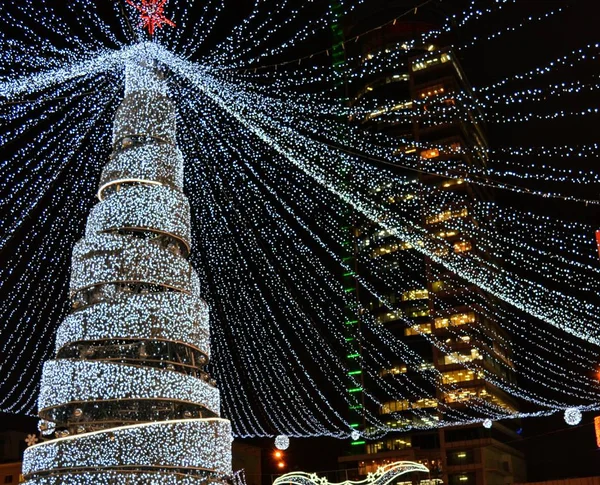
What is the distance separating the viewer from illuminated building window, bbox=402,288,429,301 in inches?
2227

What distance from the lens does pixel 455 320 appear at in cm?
5297

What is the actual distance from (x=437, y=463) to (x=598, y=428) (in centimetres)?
2921

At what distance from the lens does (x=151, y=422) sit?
967 cm

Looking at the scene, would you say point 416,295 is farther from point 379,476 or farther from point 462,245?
point 379,476

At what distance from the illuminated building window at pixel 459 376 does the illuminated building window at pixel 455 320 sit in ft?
12.7

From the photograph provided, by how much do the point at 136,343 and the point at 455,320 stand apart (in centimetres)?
4551

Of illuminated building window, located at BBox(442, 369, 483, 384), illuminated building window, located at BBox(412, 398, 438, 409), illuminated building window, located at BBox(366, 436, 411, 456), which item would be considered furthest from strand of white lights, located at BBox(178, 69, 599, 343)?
illuminated building window, located at BBox(366, 436, 411, 456)

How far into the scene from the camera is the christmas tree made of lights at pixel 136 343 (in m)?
9.53

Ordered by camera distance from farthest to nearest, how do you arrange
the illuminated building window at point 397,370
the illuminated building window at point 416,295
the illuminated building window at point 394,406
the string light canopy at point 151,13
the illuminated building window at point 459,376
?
the illuminated building window at point 416,295
the illuminated building window at point 397,370
the illuminated building window at point 394,406
the illuminated building window at point 459,376
the string light canopy at point 151,13

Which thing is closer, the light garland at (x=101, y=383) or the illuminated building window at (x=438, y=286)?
the light garland at (x=101, y=383)

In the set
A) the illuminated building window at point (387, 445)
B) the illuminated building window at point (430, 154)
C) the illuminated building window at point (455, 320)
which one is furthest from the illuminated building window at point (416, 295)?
the illuminated building window at point (430, 154)

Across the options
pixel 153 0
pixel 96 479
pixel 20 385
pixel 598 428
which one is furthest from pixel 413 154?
pixel 96 479

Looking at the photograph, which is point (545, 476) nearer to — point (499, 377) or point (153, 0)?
point (499, 377)

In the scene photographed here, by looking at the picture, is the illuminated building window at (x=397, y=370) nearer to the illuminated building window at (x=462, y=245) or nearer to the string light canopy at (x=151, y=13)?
the illuminated building window at (x=462, y=245)
